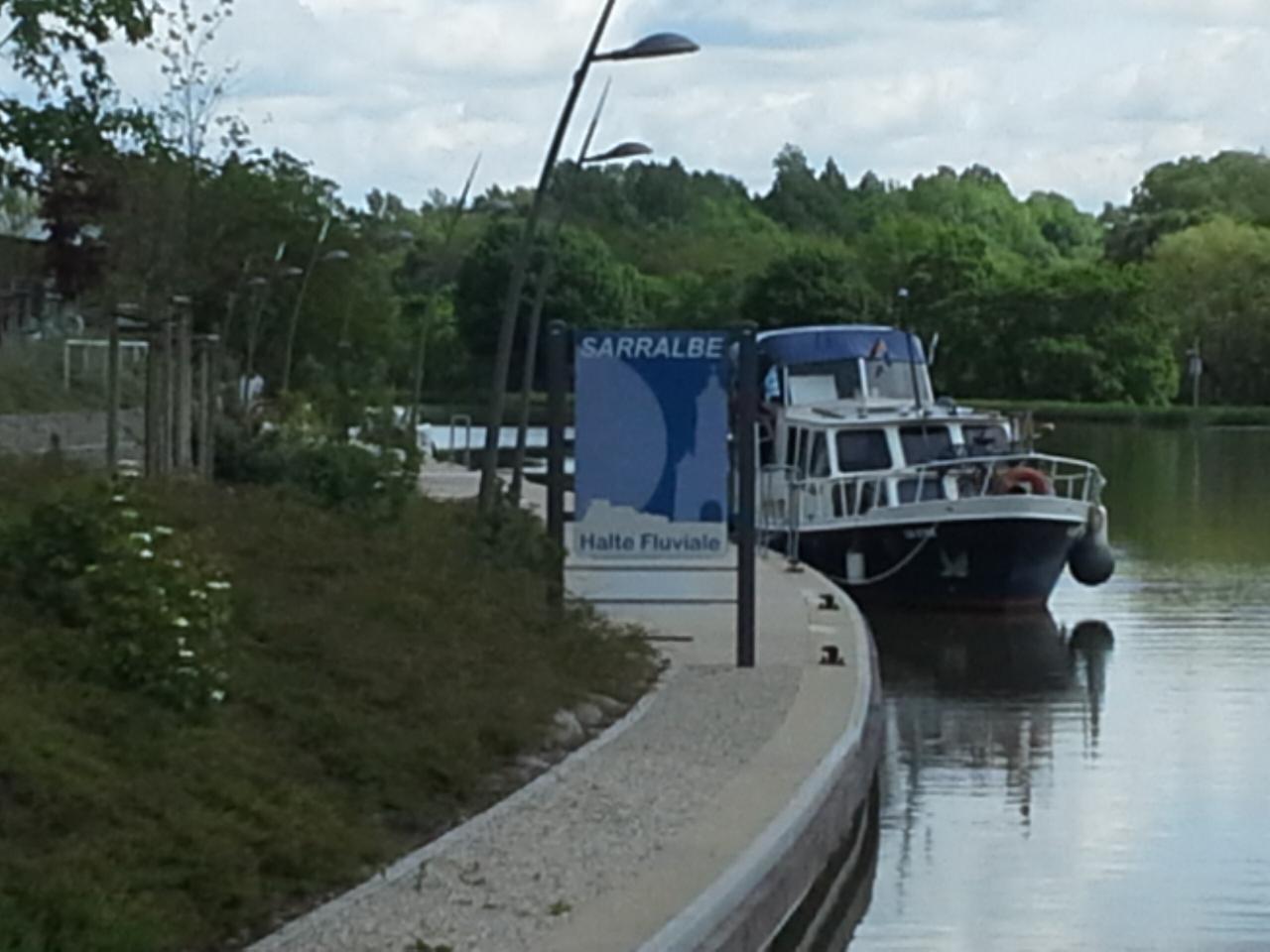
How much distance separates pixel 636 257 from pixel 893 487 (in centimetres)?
5087

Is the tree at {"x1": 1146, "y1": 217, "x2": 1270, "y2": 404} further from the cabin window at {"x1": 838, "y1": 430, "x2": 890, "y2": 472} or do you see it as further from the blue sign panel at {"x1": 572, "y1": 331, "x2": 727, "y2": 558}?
the blue sign panel at {"x1": 572, "y1": 331, "x2": 727, "y2": 558}

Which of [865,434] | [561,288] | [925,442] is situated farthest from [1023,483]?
[561,288]

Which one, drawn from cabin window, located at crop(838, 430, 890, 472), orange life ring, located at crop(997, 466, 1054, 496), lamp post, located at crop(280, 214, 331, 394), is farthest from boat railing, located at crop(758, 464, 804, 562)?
lamp post, located at crop(280, 214, 331, 394)

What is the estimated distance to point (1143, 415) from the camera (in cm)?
9838

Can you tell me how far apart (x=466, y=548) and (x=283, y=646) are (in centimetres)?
668

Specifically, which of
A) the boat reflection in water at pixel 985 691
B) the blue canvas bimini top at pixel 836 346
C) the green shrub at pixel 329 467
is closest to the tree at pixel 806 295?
the blue canvas bimini top at pixel 836 346

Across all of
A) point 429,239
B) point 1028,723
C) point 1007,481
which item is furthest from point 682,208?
point 1028,723

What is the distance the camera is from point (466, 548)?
20.7 metres

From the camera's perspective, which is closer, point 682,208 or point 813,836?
point 813,836

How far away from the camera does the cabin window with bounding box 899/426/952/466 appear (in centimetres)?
3553

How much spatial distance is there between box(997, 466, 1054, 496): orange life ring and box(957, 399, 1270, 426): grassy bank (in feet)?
204

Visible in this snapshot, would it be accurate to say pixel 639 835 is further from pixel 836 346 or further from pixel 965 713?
pixel 836 346

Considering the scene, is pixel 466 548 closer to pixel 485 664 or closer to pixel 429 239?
pixel 485 664

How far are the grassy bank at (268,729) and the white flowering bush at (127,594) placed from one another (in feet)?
0.35
